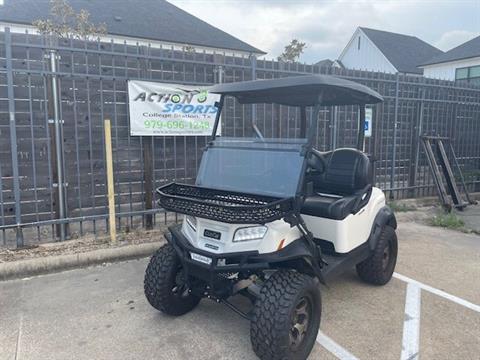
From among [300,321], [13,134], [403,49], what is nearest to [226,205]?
[300,321]

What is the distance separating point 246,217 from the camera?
2400 millimetres

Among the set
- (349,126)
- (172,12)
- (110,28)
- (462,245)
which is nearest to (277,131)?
(349,126)

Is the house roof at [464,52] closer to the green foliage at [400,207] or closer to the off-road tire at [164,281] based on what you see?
the green foliage at [400,207]

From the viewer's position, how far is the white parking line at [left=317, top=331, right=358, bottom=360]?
2.70 m

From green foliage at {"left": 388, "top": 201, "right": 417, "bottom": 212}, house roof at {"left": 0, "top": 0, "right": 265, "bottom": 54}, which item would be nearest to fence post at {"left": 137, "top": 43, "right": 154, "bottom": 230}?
green foliage at {"left": 388, "top": 201, "right": 417, "bottom": 212}

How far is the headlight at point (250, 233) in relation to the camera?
260 cm

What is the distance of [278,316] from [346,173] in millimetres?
1815

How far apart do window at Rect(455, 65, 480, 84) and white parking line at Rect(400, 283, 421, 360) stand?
652 inches

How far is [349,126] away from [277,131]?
1581 mm

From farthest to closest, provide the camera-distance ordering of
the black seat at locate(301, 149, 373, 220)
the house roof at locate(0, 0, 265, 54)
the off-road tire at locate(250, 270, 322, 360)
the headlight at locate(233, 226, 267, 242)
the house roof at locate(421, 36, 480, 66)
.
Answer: the house roof at locate(421, 36, 480, 66) → the house roof at locate(0, 0, 265, 54) → the black seat at locate(301, 149, 373, 220) → the headlight at locate(233, 226, 267, 242) → the off-road tire at locate(250, 270, 322, 360)

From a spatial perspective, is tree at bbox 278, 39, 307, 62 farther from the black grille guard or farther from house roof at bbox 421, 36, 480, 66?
the black grille guard

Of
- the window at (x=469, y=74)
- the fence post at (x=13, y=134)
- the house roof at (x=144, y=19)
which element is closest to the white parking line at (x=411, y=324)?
the fence post at (x=13, y=134)

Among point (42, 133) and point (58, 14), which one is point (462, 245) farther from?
point (58, 14)

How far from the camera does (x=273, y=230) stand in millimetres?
2602
